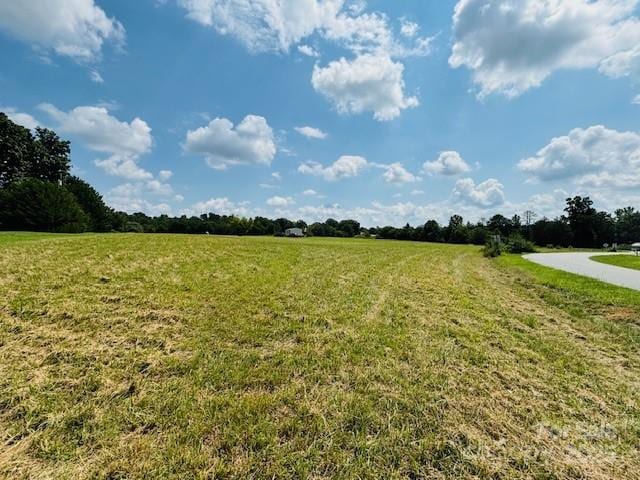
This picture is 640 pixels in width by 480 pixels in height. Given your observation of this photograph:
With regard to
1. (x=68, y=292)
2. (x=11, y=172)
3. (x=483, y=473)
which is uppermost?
(x=11, y=172)

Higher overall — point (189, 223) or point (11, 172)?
point (11, 172)

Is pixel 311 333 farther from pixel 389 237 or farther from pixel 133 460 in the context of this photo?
pixel 389 237

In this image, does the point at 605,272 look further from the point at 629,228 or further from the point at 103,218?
the point at 629,228

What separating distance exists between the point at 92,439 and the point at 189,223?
80.0 m

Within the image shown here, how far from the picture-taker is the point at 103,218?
53781 mm

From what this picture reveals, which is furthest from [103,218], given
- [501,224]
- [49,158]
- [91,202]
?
[501,224]

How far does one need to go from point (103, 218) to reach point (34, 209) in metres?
19.9

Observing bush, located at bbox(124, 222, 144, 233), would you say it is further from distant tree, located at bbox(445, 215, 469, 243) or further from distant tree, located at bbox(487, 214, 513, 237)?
distant tree, located at bbox(487, 214, 513, 237)

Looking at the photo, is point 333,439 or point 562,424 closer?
point 333,439

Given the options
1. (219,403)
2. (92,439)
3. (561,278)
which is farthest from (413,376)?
(561,278)

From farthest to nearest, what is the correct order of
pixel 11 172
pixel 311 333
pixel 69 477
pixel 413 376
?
pixel 11 172 → pixel 311 333 → pixel 413 376 → pixel 69 477

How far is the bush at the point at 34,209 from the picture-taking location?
34.4 metres

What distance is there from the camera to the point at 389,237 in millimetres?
84312

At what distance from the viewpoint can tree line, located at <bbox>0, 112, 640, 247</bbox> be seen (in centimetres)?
3519
